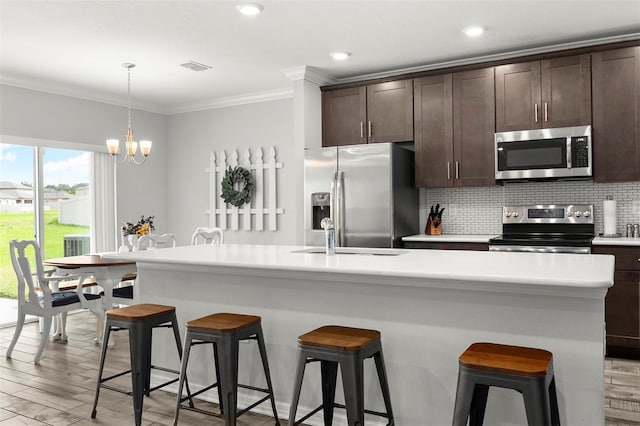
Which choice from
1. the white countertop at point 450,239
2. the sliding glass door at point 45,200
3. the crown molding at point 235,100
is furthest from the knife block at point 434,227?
the sliding glass door at point 45,200

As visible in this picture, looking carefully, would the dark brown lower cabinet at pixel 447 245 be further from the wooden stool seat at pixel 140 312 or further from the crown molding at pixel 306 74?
the wooden stool seat at pixel 140 312

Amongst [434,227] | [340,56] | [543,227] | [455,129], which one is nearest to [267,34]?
[340,56]

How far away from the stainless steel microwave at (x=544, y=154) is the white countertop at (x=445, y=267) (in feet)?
5.86

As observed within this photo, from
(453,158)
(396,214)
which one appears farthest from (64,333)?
(453,158)

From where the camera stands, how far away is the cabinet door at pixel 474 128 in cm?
448

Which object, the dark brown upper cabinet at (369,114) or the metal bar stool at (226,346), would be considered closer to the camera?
the metal bar stool at (226,346)

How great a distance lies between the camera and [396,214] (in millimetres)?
4590

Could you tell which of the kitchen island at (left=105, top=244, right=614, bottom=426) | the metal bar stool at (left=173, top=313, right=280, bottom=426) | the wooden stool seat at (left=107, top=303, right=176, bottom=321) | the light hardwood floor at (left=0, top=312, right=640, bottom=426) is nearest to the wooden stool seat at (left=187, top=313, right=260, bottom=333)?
the metal bar stool at (left=173, top=313, right=280, bottom=426)

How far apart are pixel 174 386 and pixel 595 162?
353 cm

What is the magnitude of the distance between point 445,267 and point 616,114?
2.69 meters

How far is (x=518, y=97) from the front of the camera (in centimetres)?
435

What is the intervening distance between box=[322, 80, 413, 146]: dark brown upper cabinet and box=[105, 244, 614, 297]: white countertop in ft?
7.10

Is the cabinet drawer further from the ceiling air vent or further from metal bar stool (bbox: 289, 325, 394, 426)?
the ceiling air vent

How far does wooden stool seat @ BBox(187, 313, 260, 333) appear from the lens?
8.21ft
